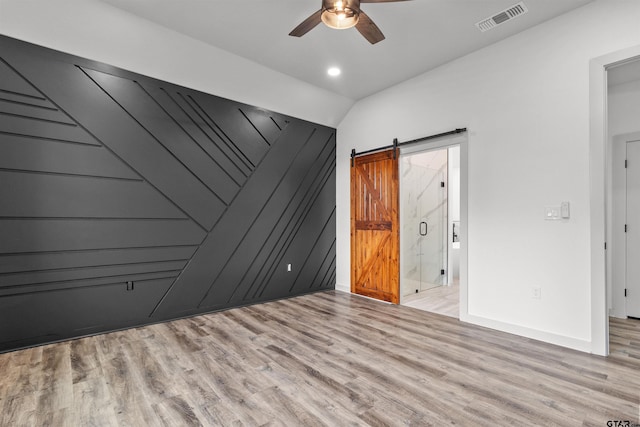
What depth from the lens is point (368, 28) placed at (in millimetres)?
2619

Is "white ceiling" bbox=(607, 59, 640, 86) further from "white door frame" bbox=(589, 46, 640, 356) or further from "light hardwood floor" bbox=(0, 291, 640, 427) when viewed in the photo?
"light hardwood floor" bbox=(0, 291, 640, 427)

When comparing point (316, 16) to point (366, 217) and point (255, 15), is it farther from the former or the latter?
point (366, 217)

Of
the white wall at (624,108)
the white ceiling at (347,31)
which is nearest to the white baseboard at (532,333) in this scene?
the white wall at (624,108)

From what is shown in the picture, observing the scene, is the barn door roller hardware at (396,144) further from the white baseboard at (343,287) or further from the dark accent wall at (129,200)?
the white baseboard at (343,287)

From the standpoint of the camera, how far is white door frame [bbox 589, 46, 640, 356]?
2.76 metres

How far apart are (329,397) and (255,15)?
355 centimetres

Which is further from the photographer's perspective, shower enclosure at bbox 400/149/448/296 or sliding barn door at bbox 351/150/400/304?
shower enclosure at bbox 400/149/448/296

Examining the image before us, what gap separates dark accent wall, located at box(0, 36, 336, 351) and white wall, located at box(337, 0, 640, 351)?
2634mm

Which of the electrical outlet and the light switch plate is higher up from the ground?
the light switch plate

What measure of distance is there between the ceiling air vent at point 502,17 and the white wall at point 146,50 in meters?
2.38

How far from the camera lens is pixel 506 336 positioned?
324cm

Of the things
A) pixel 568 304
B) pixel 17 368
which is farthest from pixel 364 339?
pixel 17 368

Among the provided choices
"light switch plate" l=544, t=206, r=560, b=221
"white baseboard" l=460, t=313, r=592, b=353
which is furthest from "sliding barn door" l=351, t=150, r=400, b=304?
"light switch plate" l=544, t=206, r=560, b=221

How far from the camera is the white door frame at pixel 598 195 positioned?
276cm
